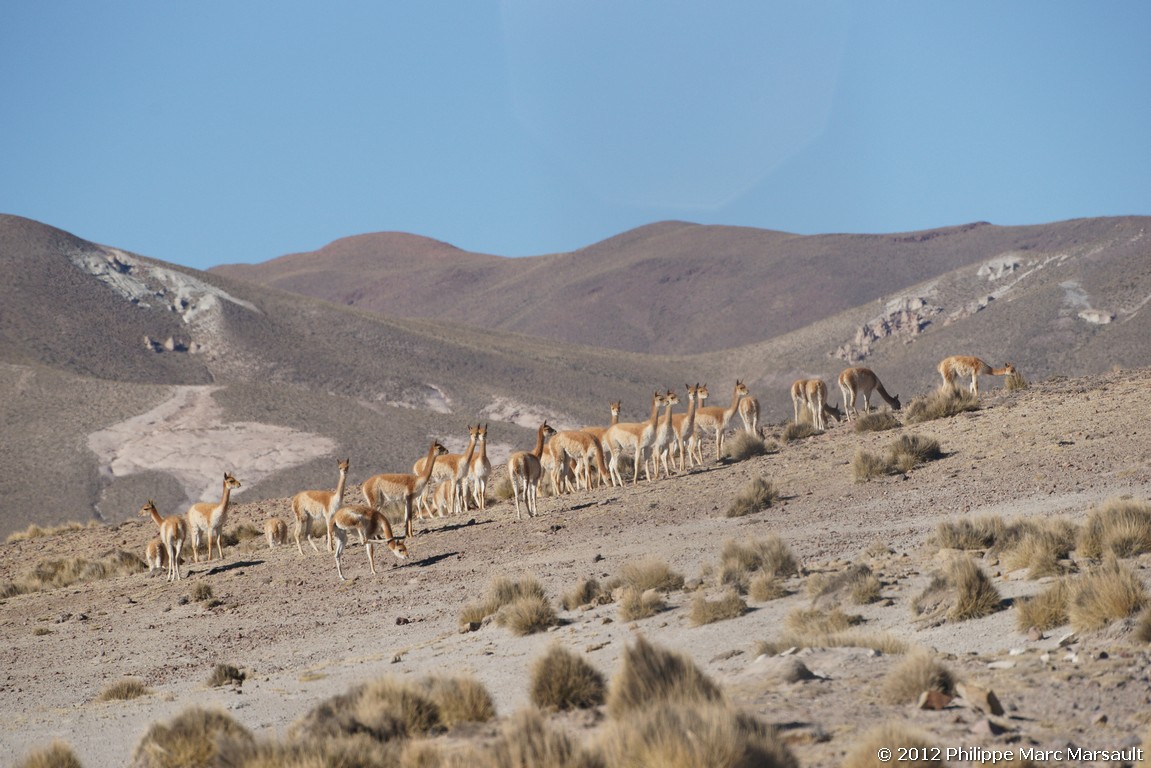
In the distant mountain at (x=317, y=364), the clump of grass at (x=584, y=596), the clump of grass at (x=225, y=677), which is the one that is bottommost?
the clump of grass at (x=225, y=677)

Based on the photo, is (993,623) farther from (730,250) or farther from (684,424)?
(730,250)

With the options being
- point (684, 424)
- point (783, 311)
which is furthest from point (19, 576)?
point (783, 311)

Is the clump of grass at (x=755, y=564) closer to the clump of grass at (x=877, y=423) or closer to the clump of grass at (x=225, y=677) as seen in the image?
the clump of grass at (x=225, y=677)

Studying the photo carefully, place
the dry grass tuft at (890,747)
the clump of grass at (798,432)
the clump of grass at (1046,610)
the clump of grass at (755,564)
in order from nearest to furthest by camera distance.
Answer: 1. the dry grass tuft at (890,747)
2. the clump of grass at (1046,610)
3. the clump of grass at (755,564)
4. the clump of grass at (798,432)

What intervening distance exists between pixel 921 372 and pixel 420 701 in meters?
75.2

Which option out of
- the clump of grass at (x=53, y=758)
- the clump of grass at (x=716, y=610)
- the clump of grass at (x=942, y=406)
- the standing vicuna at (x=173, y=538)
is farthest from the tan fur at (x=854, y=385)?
the clump of grass at (x=53, y=758)

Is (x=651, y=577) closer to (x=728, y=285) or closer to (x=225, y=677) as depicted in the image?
(x=225, y=677)

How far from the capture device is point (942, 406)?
27.6 meters

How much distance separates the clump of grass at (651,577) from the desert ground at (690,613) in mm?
383

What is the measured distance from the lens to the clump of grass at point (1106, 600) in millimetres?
9773

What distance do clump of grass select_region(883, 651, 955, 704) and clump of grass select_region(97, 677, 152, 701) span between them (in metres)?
8.53

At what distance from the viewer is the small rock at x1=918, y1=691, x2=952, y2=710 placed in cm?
816

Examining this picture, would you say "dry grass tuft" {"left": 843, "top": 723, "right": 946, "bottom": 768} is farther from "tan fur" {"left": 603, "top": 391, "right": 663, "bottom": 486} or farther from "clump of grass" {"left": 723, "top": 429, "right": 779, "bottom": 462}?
"clump of grass" {"left": 723, "top": 429, "right": 779, "bottom": 462}

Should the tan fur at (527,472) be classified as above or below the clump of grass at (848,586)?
above
